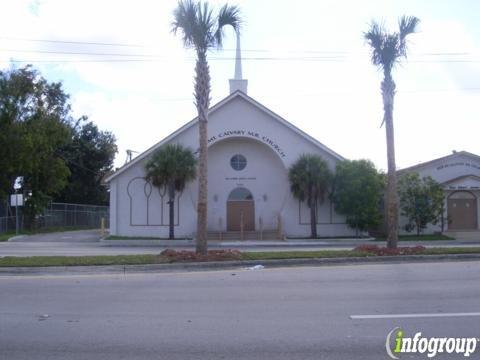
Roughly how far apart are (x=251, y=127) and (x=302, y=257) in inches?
758

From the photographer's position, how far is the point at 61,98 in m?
43.4

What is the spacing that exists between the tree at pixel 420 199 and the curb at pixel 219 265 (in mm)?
15994

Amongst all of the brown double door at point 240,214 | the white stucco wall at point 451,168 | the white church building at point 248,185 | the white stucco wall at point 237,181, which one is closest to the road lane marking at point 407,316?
the white church building at point 248,185

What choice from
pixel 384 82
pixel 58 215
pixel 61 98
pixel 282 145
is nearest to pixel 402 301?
pixel 384 82

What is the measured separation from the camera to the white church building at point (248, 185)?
111 feet

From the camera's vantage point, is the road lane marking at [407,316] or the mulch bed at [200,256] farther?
the mulch bed at [200,256]

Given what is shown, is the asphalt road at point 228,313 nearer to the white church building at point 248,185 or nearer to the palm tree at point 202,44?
the palm tree at point 202,44

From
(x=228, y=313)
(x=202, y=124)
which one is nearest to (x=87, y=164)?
(x=202, y=124)

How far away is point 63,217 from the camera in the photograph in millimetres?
48969

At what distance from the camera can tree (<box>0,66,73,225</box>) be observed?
121 feet

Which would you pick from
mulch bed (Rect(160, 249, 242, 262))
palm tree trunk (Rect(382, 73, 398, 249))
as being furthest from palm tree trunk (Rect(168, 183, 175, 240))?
mulch bed (Rect(160, 249, 242, 262))

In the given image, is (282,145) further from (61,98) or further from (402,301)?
(402,301)

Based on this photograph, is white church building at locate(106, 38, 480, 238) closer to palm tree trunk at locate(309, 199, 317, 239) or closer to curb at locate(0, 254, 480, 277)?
palm tree trunk at locate(309, 199, 317, 239)

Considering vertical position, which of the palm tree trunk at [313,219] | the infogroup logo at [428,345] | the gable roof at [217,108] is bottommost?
the infogroup logo at [428,345]
